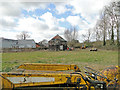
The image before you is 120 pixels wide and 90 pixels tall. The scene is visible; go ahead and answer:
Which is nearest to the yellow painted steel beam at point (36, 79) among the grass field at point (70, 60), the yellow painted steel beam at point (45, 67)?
the yellow painted steel beam at point (45, 67)

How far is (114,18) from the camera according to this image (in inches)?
1016

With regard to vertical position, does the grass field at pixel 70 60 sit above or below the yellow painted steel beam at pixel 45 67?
below

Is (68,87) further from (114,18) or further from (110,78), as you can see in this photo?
(114,18)

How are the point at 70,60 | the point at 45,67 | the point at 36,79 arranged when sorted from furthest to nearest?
the point at 70,60 < the point at 45,67 < the point at 36,79

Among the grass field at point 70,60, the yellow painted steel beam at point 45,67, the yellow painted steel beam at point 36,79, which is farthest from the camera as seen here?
the grass field at point 70,60

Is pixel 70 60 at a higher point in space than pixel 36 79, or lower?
lower

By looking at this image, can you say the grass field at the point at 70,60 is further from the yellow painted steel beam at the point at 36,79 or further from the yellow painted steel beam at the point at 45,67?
the yellow painted steel beam at the point at 36,79

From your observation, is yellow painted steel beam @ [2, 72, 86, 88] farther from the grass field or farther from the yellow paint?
the grass field

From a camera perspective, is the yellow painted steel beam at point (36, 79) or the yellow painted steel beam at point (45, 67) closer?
the yellow painted steel beam at point (36, 79)

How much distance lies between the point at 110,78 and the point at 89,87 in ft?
2.26

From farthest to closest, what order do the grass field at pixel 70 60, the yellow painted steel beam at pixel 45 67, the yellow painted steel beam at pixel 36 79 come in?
the grass field at pixel 70 60
the yellow painted steel beam at pixel 45 67
the yellow painted steel beam at pixel 36 79

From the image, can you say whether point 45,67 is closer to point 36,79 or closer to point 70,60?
point 36,79

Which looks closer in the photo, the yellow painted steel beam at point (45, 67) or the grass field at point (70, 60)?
the yellow painted steel beam at point (45, 67)

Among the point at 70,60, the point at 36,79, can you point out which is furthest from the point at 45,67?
the point at 70,60
